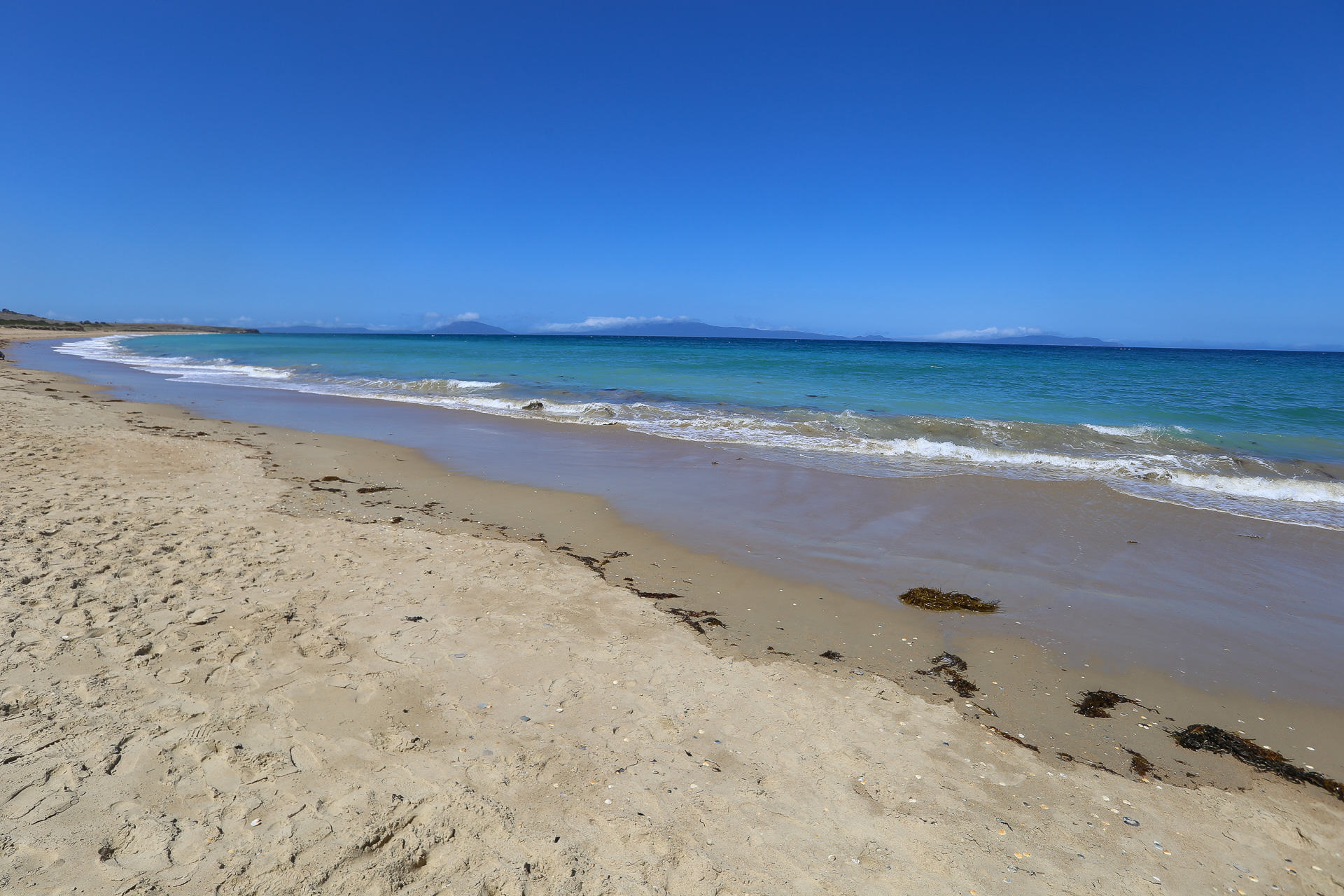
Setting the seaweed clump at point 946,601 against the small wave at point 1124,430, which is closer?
the seaweed clump at point 946,601

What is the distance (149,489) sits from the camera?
6.96 metres

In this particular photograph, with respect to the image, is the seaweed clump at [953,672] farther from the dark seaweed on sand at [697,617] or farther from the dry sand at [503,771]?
the dark seaweed on sand at [697,617]

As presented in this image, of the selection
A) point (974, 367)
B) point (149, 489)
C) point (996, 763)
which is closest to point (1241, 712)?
point (996, 763)

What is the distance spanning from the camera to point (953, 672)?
4031 mm

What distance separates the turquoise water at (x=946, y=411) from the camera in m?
10.3

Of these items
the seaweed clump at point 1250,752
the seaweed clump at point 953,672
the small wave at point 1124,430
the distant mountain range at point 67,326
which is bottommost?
the seaweed clump at point 1250,752

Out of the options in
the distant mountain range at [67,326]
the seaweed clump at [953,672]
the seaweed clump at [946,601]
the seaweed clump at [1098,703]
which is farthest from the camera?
the distant mountain range at [67,326]

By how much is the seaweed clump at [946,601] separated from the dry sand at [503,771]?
4.70ft

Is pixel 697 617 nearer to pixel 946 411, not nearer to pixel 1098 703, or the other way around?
pixel 1098 703

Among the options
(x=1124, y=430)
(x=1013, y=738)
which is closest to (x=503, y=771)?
(x=1013, y=738)

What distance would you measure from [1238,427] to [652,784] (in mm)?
19504

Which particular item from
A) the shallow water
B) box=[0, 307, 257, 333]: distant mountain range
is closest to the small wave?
the shallow water

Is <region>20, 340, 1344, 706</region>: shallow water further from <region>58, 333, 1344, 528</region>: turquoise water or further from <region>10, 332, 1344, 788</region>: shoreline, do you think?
<region>58, 333, 1344, 528</region>: turquoise water

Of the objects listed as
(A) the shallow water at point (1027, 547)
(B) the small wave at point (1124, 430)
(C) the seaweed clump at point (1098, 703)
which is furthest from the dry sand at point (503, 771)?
(B) the small wave at point (1124, 430)
